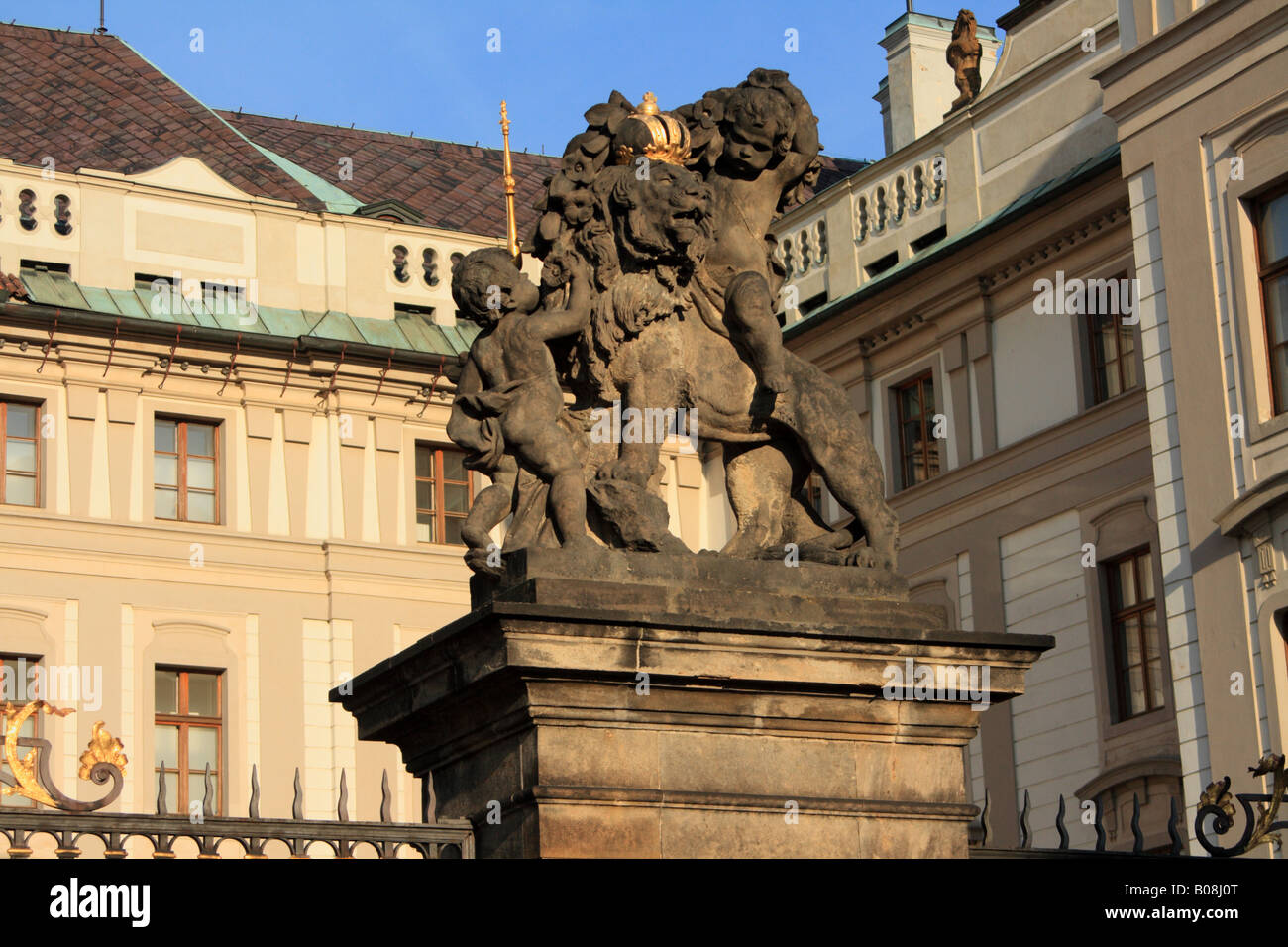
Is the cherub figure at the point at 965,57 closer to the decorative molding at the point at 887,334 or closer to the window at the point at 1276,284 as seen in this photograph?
the decorative molding at the point at 887,334

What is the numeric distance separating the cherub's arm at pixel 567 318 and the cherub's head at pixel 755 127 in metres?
0.96

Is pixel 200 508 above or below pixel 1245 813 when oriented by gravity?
above

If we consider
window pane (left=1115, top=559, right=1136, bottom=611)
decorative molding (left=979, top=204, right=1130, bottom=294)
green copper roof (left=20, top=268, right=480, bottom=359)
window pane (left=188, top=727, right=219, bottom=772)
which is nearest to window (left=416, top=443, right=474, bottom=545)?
green copper roof (left=20, top=268, right=480, bottom=359)

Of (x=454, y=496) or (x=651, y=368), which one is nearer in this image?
(x=651, y=368)

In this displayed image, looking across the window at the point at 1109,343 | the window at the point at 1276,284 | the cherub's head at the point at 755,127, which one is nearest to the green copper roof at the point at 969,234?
the window at the point at 1109,343

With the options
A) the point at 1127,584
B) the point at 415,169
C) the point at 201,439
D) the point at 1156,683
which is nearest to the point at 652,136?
the point at 1156,683

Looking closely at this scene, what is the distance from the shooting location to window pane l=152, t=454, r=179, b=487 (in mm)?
34594

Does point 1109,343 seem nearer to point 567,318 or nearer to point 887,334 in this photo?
point 887,334

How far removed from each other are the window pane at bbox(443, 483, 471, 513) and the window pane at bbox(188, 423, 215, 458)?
335 cm

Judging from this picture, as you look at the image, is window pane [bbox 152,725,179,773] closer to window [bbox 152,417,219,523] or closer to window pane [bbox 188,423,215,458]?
window [bbox 152,417,219,523]

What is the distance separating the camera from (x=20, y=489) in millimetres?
33625

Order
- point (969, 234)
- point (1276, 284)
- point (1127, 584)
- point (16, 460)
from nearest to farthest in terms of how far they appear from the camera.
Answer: point (1276, 284) < point (1127, 584) < point (969, 234) < point (16, 460)

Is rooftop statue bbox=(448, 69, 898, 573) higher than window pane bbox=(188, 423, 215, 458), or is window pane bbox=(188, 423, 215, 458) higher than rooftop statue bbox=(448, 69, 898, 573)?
window pane bbox=(188, 423, 215, 458)

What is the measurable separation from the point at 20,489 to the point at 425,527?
5.65m
